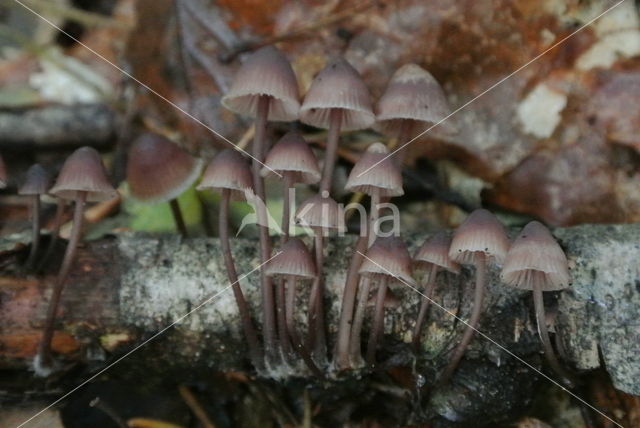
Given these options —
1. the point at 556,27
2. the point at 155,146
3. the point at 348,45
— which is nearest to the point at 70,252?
the point at 155,146

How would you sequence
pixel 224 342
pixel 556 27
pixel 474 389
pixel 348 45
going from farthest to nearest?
pixel 348 45 → pixel 556 27 → pixel 224 342 → pixel 474 389

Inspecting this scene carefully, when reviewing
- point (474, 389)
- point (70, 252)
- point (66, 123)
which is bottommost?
point (474, 389)

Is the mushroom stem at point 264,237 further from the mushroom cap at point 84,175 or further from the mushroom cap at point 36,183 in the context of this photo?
the mushroom cap at point 36,183

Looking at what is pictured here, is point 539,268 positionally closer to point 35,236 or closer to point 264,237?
point 264,237

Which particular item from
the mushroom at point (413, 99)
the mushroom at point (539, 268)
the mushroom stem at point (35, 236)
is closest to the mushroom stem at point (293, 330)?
the mushroom at point (413, 99)

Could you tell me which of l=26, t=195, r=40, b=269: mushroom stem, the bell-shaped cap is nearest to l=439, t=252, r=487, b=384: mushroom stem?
the bell-shaped cap

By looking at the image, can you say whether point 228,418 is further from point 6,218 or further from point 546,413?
point 6,218

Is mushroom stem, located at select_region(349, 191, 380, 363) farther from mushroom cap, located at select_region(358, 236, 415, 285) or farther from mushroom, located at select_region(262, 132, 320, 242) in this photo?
mushroom, located at select_region(262, 132, 320, 242)

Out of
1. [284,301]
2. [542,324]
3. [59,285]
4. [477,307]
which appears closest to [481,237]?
[477,307]
